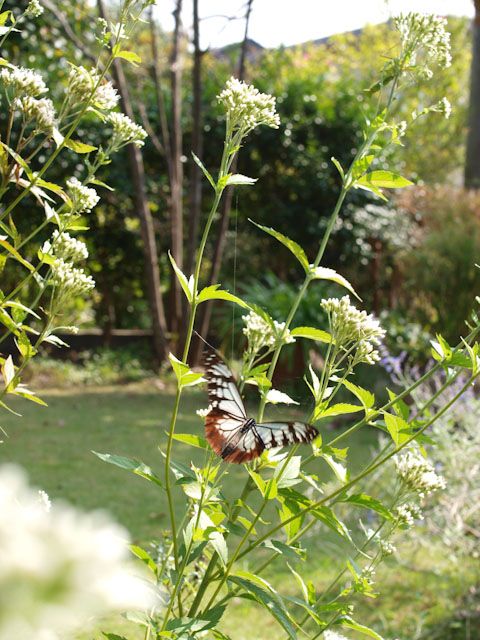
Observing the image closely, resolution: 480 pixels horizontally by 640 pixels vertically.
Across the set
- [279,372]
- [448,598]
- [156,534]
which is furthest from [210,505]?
[279,372]

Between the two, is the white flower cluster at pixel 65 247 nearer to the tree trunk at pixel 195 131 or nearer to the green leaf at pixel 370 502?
the green leaf at pixel 370 502

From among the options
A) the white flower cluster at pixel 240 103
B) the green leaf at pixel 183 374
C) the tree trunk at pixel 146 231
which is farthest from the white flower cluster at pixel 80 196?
the tree trunk at pixel 146 231

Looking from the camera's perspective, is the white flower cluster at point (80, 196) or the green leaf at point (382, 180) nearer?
the green leaf at point (382, 180)

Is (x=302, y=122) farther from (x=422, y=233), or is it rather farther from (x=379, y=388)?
(x=379, y=388)

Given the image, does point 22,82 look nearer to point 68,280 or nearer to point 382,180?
point 68,280

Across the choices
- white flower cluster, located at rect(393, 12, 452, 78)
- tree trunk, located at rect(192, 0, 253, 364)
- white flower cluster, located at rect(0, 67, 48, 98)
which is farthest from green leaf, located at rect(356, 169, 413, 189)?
tree trunk, located at rect(192, 0, 253, 364)

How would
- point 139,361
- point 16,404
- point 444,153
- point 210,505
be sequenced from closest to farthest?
point 210,505 < point 16,404 < point 139,361 < point 444,153

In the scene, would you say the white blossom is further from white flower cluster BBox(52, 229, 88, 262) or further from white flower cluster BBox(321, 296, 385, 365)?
white flower cluster BBox(52, 229, 88, 262)

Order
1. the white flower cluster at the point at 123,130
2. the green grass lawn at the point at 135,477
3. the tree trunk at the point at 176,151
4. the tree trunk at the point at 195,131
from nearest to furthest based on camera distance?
the white flower cluster at the point at 123,130 < the green grass lawn at the point at 135,477 < the tree trunk at the point at 195,131 < the tree trunk at the point at 176,151
